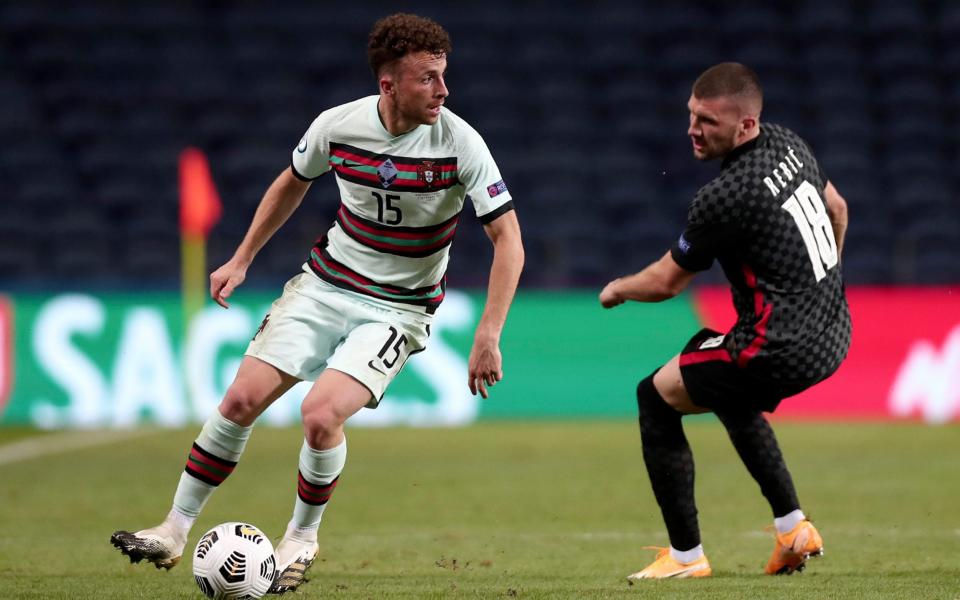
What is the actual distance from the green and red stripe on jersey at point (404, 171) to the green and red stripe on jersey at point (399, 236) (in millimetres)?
161

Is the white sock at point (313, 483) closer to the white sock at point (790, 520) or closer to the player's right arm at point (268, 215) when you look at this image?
the player's right arm at point (268, 215)

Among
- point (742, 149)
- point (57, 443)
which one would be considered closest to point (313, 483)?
point (742, 149)

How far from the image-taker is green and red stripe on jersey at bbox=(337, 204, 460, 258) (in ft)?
16.9

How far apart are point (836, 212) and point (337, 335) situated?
6.24ft

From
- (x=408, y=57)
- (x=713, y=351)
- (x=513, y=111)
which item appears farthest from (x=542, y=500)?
(x=513, y=111)

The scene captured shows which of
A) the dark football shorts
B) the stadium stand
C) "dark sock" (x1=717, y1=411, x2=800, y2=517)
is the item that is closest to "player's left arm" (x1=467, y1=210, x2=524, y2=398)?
the dark football shorts

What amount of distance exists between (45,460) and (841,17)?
11.2 meters

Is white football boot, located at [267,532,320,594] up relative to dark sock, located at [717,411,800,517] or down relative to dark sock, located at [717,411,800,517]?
down

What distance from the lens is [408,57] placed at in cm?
488

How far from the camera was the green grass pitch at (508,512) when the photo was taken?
496 centimetres

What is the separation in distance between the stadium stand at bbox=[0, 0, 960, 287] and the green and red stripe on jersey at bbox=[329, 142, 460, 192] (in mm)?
8881

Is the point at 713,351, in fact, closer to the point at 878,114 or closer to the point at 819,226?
the point at 819,226

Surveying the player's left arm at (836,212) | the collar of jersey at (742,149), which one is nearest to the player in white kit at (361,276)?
the collar of jersey at (742,149)

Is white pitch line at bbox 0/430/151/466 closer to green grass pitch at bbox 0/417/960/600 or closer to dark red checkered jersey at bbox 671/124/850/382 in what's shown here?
green grass pitch at bbox 0/417/960/600
